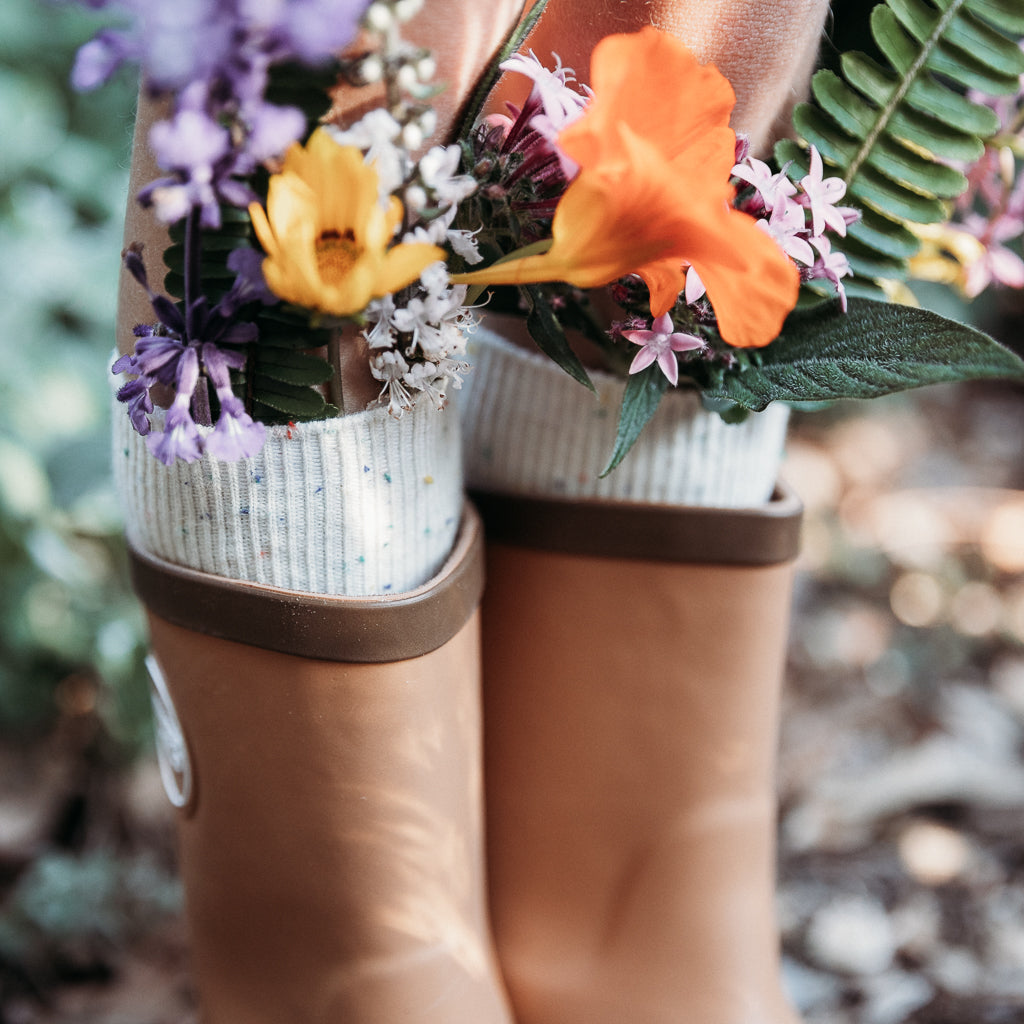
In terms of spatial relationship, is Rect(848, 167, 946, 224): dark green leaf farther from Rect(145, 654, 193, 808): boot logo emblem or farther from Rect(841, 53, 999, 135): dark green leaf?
Rect(145, 654, 193, 808): boot logo emblem

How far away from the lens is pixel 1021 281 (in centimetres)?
65

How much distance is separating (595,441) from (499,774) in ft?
0.95

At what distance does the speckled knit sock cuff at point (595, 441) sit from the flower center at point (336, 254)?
264 millimetres

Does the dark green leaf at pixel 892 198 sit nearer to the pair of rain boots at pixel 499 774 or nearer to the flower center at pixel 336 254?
the pair of rain boots at pixel 499 774

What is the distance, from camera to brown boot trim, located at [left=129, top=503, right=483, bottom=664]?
515 millimetres

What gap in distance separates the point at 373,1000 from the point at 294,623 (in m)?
0.26

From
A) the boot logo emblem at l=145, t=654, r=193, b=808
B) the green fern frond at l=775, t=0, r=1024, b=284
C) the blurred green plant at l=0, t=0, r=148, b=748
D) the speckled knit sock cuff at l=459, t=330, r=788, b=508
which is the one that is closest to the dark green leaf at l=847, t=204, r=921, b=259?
the green fern frond at l=775, t=0, r=1024, b=284

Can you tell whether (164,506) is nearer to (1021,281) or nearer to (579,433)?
(579,433)

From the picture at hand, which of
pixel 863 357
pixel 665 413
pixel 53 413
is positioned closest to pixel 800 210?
pixel 863 357

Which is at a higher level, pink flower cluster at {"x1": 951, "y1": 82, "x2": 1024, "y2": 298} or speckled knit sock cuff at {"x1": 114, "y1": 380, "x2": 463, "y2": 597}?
pink flower cluster at {"x1": 951, "y1": 82, "x2": 1024, "y2": 298}

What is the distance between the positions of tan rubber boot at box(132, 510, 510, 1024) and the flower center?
20 centimetres

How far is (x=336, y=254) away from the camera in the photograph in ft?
1.22

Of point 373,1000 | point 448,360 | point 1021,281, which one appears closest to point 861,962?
point 373,1000

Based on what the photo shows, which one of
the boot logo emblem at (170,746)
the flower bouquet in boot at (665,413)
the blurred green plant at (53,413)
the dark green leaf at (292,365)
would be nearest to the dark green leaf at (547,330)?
the flower bouquet in boot at (665,413)
